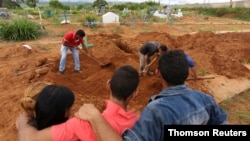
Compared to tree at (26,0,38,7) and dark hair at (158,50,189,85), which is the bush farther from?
tree at (26,0,38,7)

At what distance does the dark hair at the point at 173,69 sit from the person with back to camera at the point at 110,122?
0.93 feet

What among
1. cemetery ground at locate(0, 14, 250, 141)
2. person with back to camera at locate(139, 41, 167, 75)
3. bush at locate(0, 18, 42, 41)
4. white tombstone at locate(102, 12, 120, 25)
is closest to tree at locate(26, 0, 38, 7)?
white tombstone at locate(102, 12, 120, 25)

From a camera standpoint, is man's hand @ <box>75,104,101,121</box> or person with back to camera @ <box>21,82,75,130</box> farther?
person with back to camera @ <box>21,82,75,130</box>

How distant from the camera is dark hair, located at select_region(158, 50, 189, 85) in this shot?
1.85 meters

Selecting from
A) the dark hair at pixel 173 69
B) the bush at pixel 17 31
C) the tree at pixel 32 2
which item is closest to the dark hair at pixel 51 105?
the dark hair at pixel 173 69

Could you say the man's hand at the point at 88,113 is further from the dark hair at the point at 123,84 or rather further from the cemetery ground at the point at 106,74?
the cemetery ground at the point at 106,74

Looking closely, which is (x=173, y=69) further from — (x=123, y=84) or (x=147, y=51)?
(x=147, y=51)

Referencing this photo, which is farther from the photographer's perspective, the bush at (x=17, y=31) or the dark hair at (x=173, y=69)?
the bush at (x=17, y=31)

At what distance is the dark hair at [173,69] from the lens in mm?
1847

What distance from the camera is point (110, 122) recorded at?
1.87m

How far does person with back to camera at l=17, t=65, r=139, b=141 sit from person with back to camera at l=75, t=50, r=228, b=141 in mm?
108

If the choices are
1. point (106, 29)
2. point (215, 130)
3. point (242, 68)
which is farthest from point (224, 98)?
point (106, 29)

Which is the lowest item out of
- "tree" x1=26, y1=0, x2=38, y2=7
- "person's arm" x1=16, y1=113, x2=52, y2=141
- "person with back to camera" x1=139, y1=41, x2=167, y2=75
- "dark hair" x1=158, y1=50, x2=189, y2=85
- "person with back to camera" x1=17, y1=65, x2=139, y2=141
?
"person with back to camera" x1=139, y1=41, x2=167, y2=75

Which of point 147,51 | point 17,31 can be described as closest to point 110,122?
point 147,51
